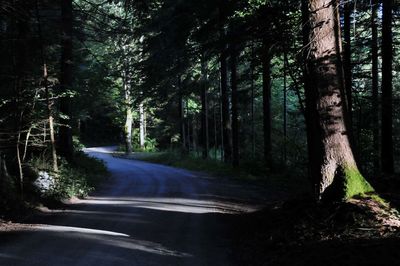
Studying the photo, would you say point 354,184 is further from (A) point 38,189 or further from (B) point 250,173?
(B) point 250,173

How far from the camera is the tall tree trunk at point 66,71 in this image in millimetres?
17688

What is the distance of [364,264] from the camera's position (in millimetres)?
5418

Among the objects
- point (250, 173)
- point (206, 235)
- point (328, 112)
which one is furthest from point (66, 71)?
point (328, 112)

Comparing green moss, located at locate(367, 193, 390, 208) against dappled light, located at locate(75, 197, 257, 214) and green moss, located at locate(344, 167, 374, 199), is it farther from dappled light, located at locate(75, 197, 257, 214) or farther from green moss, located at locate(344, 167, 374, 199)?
dappled light, located at locate(75, 197, 257, 214)

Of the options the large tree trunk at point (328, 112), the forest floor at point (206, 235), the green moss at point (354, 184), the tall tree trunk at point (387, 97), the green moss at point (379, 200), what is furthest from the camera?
the tall tree trunk at point (387, 97)

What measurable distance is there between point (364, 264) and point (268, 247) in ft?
8.50

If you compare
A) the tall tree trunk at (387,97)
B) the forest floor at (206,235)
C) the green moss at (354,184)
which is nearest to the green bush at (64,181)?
the forest floor at (206,235)

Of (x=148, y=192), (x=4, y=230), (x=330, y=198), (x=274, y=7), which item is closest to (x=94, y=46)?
(x=148, y=192)

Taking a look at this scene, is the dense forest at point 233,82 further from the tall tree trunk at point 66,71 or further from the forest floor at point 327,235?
the forest floor at point 327,235

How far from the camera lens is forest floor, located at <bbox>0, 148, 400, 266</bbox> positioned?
6.61 m

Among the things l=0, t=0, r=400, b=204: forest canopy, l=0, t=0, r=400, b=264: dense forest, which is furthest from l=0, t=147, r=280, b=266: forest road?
l=0, t=0, r=400, b=204: forest canopy

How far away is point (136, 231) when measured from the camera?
9750mm

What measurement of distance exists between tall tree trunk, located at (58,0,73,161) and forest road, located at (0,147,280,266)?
3827mm

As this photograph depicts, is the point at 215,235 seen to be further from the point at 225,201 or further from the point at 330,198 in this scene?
the point at 225,201
